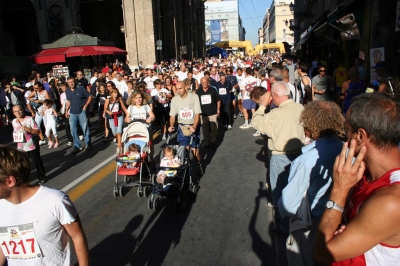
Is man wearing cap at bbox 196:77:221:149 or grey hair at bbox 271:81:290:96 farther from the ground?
grey hair at bbox 271:81:290:96

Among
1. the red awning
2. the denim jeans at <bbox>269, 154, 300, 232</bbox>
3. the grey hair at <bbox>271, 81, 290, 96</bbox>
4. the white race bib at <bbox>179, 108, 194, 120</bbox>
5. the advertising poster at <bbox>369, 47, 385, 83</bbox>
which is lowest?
the denim jeans at <bbox>269, 154, 300, 232</bbox>

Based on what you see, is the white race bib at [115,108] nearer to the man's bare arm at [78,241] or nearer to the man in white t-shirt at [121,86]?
the man in white t-shirt at [121,86]

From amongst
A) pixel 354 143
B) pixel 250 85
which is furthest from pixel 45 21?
pixel 354 143

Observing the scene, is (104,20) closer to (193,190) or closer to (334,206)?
(193,190)

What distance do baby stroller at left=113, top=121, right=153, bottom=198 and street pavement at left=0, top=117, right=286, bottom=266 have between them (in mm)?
198

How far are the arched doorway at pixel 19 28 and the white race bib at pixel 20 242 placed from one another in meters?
39.0

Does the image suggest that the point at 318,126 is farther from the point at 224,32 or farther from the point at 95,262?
the point at 224,32

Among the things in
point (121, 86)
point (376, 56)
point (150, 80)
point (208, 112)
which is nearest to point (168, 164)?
point (208, 112)

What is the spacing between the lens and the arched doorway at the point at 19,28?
35.7 metres

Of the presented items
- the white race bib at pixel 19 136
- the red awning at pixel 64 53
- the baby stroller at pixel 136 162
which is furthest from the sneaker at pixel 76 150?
the red awning at pixel 64 53

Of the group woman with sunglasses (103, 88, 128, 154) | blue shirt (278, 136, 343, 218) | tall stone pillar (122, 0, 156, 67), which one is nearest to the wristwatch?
blue shirt (278, 136, 343, 218)

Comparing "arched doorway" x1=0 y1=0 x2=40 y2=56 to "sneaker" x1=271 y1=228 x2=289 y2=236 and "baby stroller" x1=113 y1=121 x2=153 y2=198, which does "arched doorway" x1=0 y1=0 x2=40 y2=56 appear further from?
"sneaker" x1=271 y1=228 x2=289 y2=236

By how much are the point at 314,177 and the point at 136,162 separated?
146 inches

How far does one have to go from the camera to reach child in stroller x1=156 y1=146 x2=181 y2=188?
5.29m
